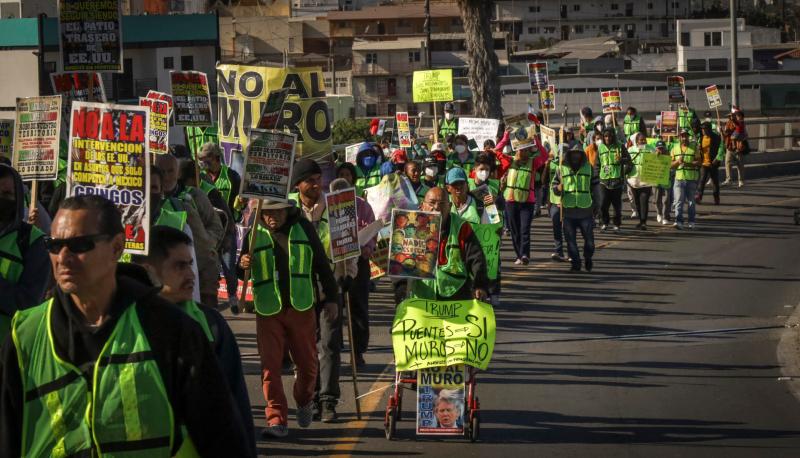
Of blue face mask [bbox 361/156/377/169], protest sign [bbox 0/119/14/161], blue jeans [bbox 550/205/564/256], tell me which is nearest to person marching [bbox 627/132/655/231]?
blue jeans [bbox 550/205/564/256]

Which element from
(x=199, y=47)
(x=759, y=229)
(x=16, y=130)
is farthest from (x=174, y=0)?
(x=16, y=130)

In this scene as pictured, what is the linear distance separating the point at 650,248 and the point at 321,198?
41.2 feet

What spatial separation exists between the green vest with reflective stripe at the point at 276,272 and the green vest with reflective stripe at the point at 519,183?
1052 centimetres

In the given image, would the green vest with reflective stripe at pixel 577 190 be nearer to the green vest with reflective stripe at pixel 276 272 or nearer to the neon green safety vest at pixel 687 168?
the neon green safety vest at pixel 687 168

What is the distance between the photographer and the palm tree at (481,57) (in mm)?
32844

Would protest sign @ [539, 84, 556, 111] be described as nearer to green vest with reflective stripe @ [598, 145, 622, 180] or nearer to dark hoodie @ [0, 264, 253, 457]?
green vest with reflective stripe @ [598, 145, 622, 180]

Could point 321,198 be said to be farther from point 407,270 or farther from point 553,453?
point 553,453

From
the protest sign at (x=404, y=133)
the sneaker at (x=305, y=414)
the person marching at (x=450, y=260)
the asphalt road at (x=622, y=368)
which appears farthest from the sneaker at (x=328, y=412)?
the protest sign at (x=404, y=133)

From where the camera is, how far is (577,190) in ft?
63.4

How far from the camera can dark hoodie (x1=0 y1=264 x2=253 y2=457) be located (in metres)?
4.16

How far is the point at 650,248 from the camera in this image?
73.5ft

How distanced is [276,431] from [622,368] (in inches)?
160

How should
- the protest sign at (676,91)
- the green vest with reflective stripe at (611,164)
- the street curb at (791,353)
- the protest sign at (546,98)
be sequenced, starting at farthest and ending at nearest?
the protest sign at (676,91)
the protest sign at (546,98)
the green vest with reflective stripe at (611,164)
the street curb at (791,353)

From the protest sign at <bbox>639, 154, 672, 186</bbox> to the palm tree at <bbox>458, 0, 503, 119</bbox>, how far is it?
843 cm
